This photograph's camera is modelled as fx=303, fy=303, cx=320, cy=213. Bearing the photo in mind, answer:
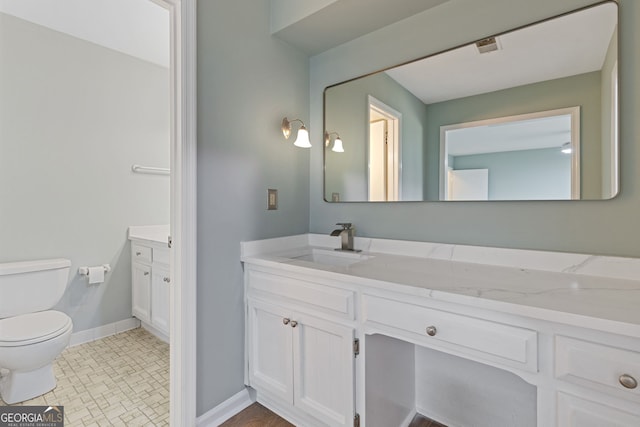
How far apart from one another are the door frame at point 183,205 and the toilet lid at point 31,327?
91 centimetres

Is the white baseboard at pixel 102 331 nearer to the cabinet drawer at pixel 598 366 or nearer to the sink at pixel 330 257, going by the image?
the sink at pixel 330 257

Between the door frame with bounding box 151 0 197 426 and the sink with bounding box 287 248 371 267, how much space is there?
554 millimetres

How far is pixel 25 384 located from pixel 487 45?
3.01 meters

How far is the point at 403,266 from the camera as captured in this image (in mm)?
1381

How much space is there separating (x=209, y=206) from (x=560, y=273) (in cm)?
156

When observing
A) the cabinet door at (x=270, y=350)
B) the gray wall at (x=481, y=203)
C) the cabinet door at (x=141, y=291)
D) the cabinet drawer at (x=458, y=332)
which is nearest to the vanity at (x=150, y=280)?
the cabinet door at (x=141, y=291)

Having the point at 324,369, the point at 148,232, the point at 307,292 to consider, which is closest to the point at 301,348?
the point at 324,369

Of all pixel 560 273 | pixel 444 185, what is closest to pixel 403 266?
pixel 444 185

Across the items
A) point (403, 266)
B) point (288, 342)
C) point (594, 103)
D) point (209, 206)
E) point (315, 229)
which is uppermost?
point (594, 103)

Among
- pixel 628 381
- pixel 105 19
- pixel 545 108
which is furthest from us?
pixel 105 19

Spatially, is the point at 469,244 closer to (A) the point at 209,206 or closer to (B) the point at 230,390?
(A) the point at 209,206

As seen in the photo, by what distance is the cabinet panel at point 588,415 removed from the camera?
752 mm

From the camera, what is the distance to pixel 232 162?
1598 millimetres

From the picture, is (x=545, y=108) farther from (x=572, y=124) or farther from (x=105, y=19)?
(x=105, y=19)
